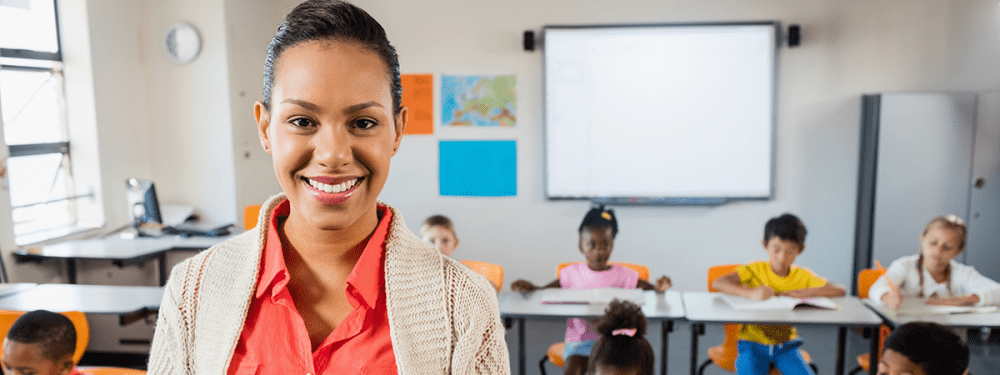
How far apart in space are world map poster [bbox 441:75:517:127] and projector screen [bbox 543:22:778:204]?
0.26 metres

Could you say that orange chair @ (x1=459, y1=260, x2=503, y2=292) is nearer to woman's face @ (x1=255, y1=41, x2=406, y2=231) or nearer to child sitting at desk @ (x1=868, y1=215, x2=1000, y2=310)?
child sitting at desk @ (x1=868, y1=215, x2=1000, y2=310)

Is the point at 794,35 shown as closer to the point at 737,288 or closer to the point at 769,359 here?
the point at 737,288

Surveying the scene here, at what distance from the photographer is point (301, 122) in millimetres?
684

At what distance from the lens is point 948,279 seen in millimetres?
2625

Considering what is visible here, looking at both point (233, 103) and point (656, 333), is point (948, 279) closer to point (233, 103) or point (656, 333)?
point (656, 333)

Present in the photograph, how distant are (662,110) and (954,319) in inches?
83.3

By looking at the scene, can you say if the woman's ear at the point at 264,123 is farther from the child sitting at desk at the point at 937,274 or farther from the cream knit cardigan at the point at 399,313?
the child sitting at desk at the point at 937,274

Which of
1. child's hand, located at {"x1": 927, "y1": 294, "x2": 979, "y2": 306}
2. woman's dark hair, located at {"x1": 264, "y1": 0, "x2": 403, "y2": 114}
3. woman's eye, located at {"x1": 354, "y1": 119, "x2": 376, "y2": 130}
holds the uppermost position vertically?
woman's dark hair, located at {"x1": 264, "y1": 0, "x2": 403, "y2": 114}

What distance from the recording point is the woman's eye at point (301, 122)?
68 cm

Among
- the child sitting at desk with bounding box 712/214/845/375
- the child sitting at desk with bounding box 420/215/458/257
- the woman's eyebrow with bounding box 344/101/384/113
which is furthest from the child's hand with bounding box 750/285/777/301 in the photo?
the woman's eyebrow with bounding box 344/101/384/113

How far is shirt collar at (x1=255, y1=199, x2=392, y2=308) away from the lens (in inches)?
28.7

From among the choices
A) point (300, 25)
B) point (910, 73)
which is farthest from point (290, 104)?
point (910, 73)

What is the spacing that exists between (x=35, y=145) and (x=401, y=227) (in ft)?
12.1

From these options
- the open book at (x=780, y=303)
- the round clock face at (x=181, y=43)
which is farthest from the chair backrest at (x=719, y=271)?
the round clock face at (x=181, y=43)
